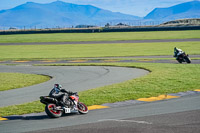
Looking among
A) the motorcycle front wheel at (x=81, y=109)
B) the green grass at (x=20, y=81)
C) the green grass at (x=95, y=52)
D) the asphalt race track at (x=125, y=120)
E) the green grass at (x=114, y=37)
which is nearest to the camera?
the asphalt race track at (x=125, y=120)

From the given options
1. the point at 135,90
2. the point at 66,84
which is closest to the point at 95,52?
the point at 66,84

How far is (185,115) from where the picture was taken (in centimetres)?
1366

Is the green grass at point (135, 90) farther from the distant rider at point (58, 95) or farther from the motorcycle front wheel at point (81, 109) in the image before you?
the motorcycle front wheel at point (81, 109)

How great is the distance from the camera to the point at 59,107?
14094 mm

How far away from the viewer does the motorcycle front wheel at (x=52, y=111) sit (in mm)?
13781

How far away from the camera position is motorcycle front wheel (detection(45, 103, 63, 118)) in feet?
45.2

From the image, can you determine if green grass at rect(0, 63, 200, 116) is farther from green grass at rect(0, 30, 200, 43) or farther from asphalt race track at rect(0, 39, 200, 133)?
green grass at rect(0, 30, 200, 43)

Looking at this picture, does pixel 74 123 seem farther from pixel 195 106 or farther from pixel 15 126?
pixel 195 106

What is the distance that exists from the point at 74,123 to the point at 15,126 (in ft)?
6.38

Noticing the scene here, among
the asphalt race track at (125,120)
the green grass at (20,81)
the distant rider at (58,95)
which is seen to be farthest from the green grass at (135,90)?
the green grass at (20,81)

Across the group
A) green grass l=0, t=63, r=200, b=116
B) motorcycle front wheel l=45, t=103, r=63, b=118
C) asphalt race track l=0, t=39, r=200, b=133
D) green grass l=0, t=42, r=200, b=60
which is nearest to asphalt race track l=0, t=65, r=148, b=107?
asphalt race track l=0, t=39, r=200, b=133

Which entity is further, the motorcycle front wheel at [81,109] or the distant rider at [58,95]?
the motorcycle front wheel at [81,109]

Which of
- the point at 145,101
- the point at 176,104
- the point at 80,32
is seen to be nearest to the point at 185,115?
the point at 176,104

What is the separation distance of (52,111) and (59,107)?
329 millimetres
